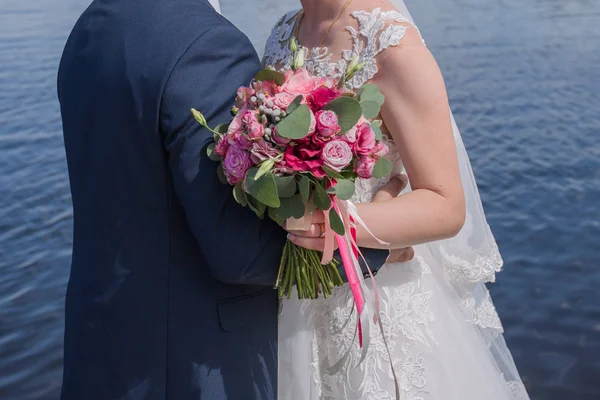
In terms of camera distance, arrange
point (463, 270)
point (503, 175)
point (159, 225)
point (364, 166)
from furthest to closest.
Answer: point (503, 175), point (463, 270), point (159, 225), point (364, 166)

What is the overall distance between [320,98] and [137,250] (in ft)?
1.99

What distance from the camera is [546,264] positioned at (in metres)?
5.28

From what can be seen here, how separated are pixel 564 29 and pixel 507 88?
9.25 ft

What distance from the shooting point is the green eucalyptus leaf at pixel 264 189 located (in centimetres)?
169

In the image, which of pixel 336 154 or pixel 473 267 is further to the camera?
pixel 473 267

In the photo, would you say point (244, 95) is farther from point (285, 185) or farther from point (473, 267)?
point (473, 267)

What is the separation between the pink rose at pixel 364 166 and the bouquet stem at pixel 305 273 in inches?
9.9

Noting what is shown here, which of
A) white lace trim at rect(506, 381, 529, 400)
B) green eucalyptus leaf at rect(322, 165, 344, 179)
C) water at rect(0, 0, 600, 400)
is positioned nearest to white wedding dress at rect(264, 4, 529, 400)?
white lace trim at rect(506, 381, 529, 400)

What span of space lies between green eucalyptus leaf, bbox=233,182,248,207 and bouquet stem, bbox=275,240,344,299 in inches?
8.1

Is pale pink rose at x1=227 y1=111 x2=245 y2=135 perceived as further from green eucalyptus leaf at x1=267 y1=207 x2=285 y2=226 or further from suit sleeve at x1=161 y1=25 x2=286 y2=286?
green eucalyptus leaf at x1=267 y1=207 x2=285 y2=226

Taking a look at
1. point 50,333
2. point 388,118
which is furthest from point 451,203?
point 50,333

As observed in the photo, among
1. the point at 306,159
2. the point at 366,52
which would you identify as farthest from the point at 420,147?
the point at 306,159

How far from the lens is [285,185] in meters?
1.73

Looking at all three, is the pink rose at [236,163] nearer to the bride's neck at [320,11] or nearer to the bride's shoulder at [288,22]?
the bride's neck at [320,11]
